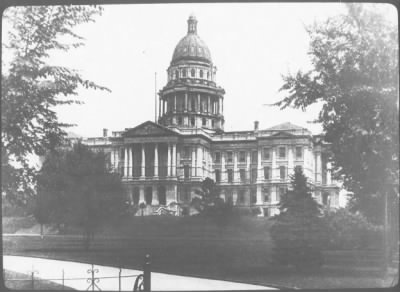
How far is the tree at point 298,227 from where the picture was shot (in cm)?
745

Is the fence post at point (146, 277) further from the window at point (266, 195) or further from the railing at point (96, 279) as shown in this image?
the window at point (266, 195)

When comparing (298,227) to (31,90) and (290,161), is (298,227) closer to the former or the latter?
(290,161)

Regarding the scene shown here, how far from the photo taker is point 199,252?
24.6 feet

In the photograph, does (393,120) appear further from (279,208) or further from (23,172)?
(23,172)

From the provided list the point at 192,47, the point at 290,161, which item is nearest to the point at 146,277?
the point at 290,161

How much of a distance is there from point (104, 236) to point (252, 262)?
7.16ft

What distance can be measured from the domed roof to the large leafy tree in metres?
1.29

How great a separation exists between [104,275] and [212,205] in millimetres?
1836

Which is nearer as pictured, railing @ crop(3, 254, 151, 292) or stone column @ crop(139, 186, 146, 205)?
railing @ crop(3, 254, 151, 292)

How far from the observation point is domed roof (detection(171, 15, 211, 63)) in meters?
7.37

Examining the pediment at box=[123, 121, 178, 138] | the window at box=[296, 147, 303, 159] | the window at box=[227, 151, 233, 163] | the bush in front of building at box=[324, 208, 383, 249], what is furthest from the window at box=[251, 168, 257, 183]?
the pediment at box=[123, 121, 178, 138]

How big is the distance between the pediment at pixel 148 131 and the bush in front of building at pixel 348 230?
2798 mm

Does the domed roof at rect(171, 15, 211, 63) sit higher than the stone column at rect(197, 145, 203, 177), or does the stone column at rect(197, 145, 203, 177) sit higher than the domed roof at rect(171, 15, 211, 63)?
the domed roof at rect(171, 15, 211, 63)

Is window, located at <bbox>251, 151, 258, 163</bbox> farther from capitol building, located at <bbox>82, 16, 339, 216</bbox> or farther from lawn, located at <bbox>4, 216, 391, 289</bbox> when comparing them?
lawn, located at <bbox>4, 216, 391, 289</bbox>
